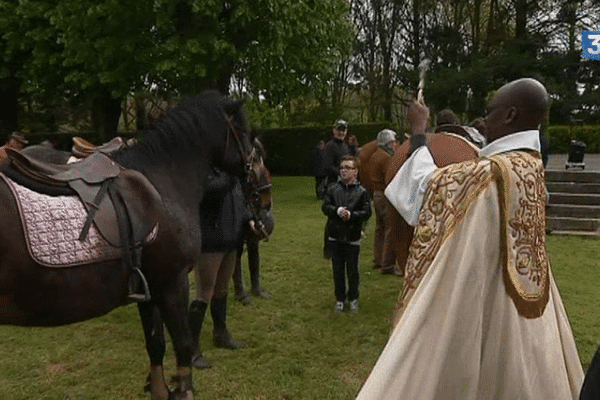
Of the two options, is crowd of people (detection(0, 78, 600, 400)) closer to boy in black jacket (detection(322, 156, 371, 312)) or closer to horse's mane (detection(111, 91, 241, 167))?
horse's mane (detection(111, 91, 241, 167))

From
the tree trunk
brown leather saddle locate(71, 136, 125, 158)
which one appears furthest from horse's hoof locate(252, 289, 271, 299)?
the tree trunk

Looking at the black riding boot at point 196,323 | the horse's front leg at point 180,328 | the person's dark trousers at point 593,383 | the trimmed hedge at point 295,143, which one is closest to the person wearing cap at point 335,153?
the black riding boot at point 196,323

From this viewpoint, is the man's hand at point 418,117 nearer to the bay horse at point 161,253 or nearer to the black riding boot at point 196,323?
the bay horse at point 161,253

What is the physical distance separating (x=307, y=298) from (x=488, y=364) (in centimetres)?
422

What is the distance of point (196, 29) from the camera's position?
15102 millimetres

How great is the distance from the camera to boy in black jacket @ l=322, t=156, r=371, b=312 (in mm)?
5891

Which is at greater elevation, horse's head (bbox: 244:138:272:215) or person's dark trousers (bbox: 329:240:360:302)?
horse's head (bbox: 244:138:272:215)

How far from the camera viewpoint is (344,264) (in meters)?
6.06

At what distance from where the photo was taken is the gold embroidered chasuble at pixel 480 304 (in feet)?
7.98

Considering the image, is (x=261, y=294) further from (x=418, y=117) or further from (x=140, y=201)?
(x=418, y=117)

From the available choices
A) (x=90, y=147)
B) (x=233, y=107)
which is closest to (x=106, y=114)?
(x=90, y=147)

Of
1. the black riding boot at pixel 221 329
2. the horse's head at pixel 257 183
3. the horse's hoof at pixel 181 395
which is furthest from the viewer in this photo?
the black riding boot at pixel 221 329

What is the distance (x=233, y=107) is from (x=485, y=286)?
239cm

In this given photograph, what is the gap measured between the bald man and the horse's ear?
185 cm
